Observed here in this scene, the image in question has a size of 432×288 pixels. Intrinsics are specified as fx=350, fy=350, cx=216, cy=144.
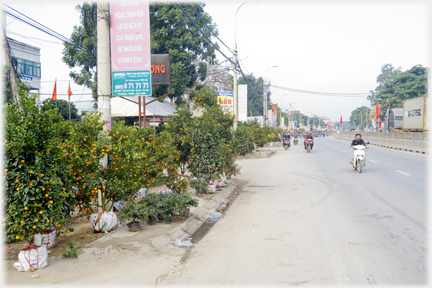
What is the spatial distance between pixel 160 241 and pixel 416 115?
3376cm

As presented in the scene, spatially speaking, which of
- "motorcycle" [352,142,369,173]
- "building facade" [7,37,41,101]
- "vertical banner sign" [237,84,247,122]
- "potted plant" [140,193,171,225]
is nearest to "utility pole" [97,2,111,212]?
"potted plant" [140,193,171,225]

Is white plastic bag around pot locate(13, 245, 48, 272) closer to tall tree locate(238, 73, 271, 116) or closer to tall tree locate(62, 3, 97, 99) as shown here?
tall tree locate(62, 3, 97, 99)

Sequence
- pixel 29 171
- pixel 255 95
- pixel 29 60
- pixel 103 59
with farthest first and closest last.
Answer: pixel 255 95 < pixel 29 60 < pixel 103 59 < pixel 29 171

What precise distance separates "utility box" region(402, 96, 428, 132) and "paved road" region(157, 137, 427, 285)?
2349 centimetres

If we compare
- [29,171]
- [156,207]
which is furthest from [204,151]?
[29,171]

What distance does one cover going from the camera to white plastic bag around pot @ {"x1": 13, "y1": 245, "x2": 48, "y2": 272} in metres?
5.01

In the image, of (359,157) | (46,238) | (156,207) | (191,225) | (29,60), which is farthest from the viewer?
(29,60)

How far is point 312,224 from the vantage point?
23.9ft

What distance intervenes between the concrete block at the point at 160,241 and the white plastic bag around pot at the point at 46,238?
5.50 ft

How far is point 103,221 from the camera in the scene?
6.94m

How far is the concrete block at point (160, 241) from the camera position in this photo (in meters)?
6.23

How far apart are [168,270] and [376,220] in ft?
15.3

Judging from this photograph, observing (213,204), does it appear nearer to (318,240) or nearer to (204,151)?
(204,151)

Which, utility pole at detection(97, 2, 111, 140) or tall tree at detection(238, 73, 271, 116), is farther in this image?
tall tree at detection(238, 73, 271, 116)
